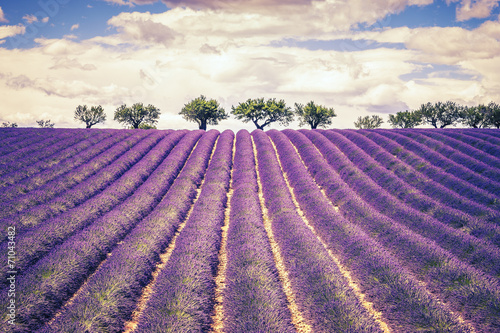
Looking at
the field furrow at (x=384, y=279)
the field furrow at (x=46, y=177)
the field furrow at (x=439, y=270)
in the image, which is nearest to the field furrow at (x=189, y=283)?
the field furrow at (x=384, y=279)

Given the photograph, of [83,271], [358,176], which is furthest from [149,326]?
[358,176]

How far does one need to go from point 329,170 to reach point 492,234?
23.9 feet

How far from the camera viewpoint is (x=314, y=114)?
47.8 meters

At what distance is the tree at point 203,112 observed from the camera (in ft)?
151

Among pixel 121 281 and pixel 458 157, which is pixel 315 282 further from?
pixel 458 157

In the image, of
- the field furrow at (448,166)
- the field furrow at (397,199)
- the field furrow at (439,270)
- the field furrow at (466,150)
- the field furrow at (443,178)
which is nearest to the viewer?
the field furrow at (439,270)

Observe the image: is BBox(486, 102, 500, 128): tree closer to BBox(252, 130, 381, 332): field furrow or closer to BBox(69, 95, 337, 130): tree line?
BBox(69, 95, 337, 130): tree line

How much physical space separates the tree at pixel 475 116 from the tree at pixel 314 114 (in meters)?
21.3

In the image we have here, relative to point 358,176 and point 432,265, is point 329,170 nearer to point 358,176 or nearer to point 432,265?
point 358,176

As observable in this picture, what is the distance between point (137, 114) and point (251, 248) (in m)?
47.5

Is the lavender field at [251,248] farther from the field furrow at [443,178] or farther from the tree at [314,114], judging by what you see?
the tree at [314,114]

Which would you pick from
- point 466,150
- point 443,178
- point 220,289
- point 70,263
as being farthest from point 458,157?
point 70,263

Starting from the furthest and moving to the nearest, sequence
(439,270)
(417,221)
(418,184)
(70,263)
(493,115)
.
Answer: (493,115) → (418,184) → (417,221) → (439,270) → (70,263)

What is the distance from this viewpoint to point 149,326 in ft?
13.5
